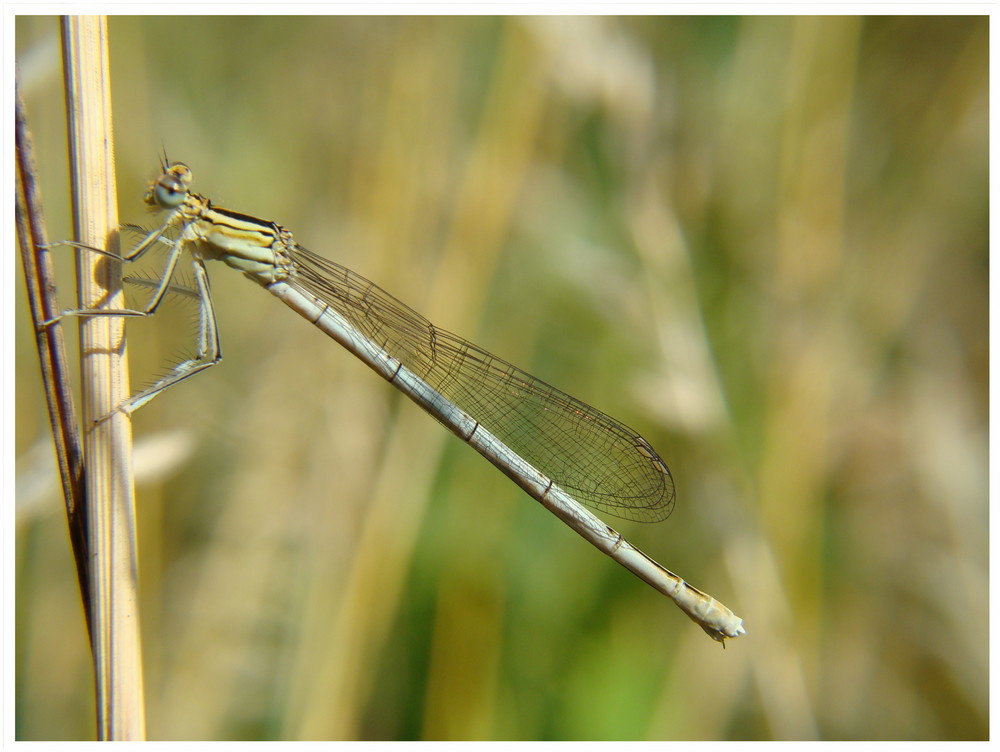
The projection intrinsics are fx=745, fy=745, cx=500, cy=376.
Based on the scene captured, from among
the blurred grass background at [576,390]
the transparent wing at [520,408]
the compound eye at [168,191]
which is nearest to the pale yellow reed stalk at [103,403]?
the compound eye at [168,191]

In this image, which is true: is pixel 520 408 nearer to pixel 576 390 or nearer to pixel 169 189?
pixel 576 390

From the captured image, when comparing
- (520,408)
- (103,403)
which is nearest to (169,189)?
(103,403)

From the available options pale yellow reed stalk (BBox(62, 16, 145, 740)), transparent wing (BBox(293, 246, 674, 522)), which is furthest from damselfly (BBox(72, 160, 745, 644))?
pale yellow reed stalk (BBox(62, 16, 145, 740))

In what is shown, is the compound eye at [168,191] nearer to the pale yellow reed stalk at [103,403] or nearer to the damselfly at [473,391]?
the damselfly at [473,391]

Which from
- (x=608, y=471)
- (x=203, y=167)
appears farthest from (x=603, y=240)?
(x=203, y=167)

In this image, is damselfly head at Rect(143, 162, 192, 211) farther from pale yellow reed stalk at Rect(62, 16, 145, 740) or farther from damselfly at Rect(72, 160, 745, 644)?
pale yellow reed stalk at Rect(62, 16, 145, 740)
